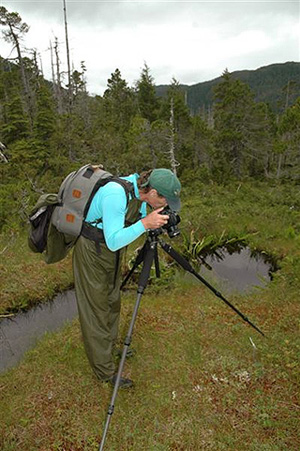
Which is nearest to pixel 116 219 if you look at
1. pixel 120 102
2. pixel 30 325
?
pixel 30 325

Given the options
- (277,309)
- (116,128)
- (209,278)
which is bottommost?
(209,278)

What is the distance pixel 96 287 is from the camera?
3418mm

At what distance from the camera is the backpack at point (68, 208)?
298 centimetres

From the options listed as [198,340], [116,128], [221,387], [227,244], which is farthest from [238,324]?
[116,128]

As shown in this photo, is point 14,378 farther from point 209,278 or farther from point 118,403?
point 209,278

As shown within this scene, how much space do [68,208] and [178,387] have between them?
8.91 ft

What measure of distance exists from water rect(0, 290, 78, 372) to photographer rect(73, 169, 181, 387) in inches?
84.5

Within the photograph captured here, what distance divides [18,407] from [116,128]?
23413 millimetres

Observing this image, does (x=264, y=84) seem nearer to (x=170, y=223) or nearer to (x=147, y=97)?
(x=147, y=97)

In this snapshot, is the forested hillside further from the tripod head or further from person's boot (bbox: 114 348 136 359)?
the tripod head

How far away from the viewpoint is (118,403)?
3.72m

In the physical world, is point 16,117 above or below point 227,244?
above

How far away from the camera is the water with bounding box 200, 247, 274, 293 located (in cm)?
777

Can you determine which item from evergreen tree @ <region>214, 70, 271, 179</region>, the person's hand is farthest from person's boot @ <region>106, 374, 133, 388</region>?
evergreen tree @ <region>214, 70, 271, 179</region>
